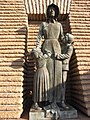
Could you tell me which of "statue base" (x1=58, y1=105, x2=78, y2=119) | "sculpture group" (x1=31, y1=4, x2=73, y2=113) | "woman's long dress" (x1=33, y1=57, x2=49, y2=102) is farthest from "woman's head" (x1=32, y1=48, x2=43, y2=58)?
"statue base" (x1=58, y1=105, x2=78, y2=119)

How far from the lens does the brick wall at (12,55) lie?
6.18 m

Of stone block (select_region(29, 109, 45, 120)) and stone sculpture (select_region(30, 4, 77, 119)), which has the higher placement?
stone sculpture (select_region(30, 4, 77, 119))

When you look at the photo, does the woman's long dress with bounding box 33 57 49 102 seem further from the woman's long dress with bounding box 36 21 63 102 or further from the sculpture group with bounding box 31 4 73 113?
the woman's long dress with bounding box 36 21 63 102

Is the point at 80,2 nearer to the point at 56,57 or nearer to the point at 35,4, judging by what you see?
the point at 35,4

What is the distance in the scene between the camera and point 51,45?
6.56m

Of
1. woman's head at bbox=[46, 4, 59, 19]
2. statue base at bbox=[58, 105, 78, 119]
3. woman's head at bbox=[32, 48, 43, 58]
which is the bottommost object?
statue base at bbox=[58, 105, 78, 119]

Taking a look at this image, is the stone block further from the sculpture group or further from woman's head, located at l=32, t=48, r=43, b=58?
woman's head, located at l=32, t=48, r=43, b=58

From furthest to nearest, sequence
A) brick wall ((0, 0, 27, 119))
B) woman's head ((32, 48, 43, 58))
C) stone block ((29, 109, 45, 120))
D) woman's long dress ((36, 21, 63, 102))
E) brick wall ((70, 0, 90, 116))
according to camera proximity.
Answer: brick wall ((70, 0, 90, 116))
woman's long dress ((36, 21, 63, 102))
brick wall ((0, 0, 27, 119))
woman's head ((32, 48, 43, 58))
stone block ((29, 109, 45, 120))

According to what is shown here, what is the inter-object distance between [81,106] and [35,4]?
4.12 meters

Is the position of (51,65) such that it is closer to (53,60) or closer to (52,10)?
(53,60)

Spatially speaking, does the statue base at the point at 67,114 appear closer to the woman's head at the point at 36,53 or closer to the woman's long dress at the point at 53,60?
the woman's long dress at the point at 53,60

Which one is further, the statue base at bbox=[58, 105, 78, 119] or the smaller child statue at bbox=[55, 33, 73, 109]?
the smaller child statue at bbox=[55, 33, 73, 109]

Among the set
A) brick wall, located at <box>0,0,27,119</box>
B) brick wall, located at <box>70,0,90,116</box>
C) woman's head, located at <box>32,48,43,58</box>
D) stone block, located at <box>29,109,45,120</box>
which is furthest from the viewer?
brick wall, located at <box>70,0,90,116</box>

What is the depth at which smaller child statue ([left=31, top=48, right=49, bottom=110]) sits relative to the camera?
610cm
